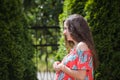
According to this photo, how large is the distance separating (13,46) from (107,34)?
1.71 meters

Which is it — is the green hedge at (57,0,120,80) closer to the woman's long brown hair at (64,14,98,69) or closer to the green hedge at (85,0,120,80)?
the green hedge at (85,0,120,80)

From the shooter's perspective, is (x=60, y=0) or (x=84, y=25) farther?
(x=60, y=0)

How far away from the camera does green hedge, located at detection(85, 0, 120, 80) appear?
5094mm

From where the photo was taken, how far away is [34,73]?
6609mm

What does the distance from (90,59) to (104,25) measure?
1.33 m

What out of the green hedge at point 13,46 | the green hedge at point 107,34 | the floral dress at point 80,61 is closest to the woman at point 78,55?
the floral dress at point 80,61

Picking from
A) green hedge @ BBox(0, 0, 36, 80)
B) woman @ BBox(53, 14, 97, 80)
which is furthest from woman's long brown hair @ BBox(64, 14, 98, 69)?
green hedge @ BBox(0, 0, 36, 80)

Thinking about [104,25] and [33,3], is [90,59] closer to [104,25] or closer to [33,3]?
[104,25]

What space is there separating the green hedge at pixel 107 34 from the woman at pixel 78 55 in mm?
1042

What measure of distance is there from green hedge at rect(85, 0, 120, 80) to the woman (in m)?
1.04

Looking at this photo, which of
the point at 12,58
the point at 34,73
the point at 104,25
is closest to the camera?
the point at 104,25

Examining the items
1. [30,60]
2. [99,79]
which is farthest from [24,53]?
[99,79]

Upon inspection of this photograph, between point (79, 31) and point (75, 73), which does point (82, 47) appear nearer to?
point (79, 31)

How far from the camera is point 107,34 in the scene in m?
5.15
